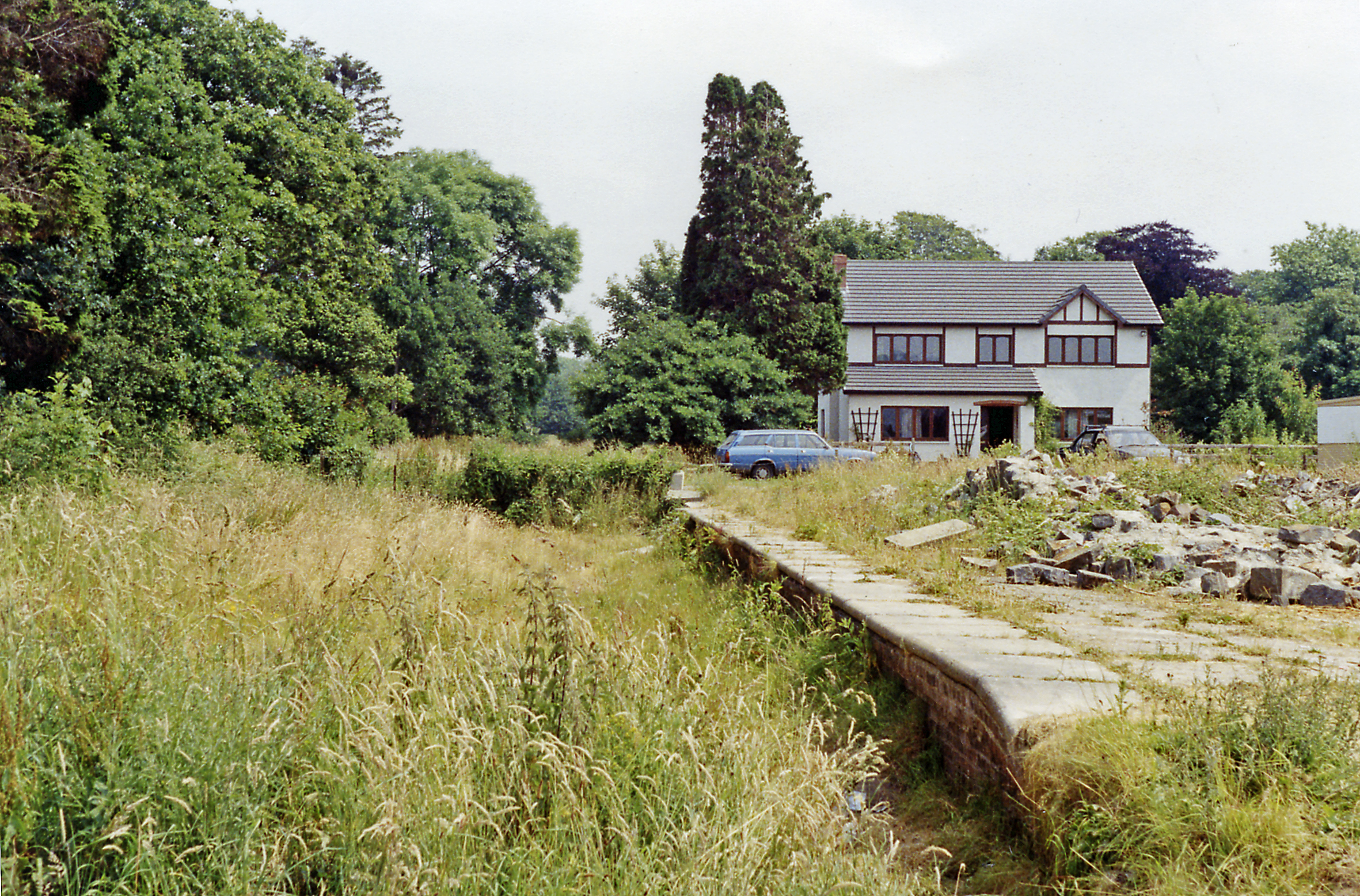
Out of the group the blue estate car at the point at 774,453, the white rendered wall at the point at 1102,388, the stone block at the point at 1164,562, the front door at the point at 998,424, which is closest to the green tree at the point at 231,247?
the blue estate car at the point at 774,453

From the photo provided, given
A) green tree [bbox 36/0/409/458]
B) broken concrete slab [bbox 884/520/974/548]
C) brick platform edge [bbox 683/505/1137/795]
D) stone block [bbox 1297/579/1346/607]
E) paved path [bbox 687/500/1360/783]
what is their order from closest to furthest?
brick platform edge [bbox 683/505/1137/795] → paved path [bbox 687/500/1360/783] → stone block [bbox 1297/579/1346/607] → broken concrete slab [bbox 884/520/974/548] → green tree [bbox 36/0/409/458]

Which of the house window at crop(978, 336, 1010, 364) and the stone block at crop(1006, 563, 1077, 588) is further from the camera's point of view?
the house window at crop(978, 336, 1010, 364)

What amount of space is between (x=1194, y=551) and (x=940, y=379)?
91.1 feet

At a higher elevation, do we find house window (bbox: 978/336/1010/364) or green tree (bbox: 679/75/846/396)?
green tree (bbox: 679/75/846/396)

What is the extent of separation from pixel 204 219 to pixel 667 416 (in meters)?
14.5

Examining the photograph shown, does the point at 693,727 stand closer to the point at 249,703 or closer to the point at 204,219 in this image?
the point at 249,703

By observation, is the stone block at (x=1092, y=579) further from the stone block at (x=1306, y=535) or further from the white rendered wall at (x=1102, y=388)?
the white rendered wall at (x=1102, y=388)

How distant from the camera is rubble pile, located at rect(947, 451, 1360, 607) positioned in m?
6.73

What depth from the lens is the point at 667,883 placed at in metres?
2.71

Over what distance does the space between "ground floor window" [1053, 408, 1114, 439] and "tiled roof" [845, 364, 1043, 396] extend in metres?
1.89

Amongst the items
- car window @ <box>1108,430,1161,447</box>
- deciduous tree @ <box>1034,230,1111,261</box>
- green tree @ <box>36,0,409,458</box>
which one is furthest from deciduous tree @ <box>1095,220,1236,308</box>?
green tree @ <box>36,0,409,458</box>

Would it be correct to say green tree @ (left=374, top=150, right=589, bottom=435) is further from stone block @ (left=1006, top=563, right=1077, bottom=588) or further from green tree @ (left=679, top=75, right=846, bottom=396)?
stone block @ (left=1006, top=563, right=1077, bottom=588)

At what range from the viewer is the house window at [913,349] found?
36.2 m

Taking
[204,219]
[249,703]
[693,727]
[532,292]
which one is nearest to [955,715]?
[693,727]
